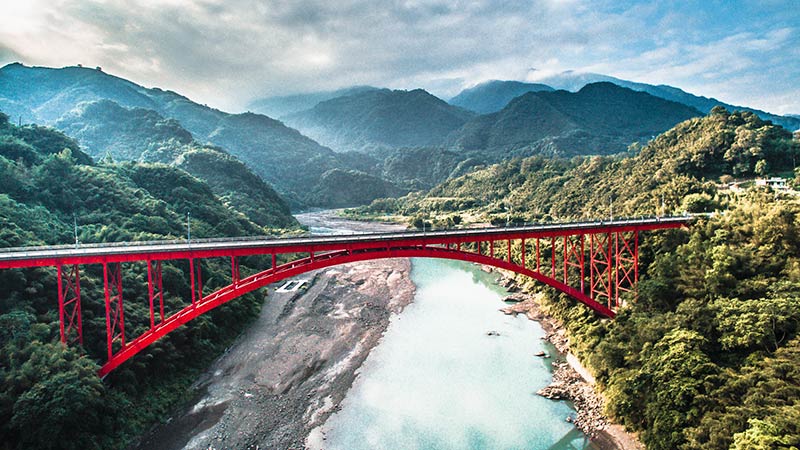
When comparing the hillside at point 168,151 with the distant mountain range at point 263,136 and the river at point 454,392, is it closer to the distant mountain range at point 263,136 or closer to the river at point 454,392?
the distant mountain range at point 263,136

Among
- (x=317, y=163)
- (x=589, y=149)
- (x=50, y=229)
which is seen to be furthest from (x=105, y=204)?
(x=589, y=149)

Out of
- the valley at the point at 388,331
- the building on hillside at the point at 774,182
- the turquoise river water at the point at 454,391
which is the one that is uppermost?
the building on hillside at the point at 774,182

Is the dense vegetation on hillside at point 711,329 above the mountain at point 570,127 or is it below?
below

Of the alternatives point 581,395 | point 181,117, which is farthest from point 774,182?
point 181,117

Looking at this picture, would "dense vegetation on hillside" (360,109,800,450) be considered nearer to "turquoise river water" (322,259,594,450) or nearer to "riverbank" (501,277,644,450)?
"riverbank" (501,277,644,450)

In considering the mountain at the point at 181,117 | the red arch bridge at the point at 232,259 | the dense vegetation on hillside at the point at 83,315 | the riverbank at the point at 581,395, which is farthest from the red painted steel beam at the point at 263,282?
the mountain at the point at 181,117

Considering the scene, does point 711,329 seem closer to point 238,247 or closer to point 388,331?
point 388,331
